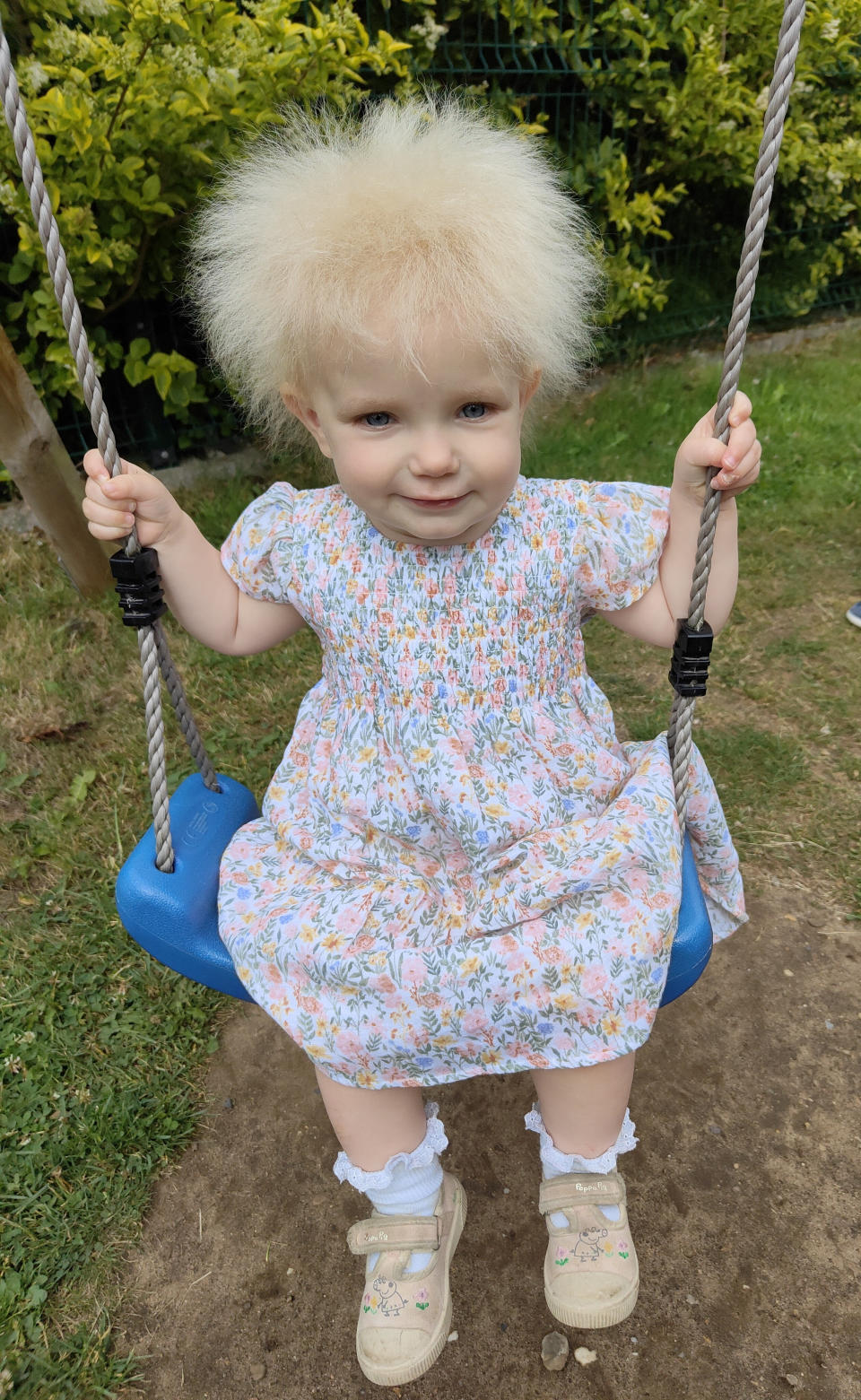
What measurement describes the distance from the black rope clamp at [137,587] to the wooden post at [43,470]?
156cm

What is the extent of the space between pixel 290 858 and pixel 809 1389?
1.06m

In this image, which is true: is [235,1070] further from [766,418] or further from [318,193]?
[766,418]

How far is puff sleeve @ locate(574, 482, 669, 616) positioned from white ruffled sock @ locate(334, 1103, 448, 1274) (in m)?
0.83

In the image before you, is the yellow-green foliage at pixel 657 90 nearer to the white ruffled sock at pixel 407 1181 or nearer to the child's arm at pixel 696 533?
the child's arm at pixel 696 533

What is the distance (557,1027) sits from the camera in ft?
3.97

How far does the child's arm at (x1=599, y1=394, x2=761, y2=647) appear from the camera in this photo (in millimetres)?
1138

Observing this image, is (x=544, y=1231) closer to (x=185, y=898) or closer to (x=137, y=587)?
(x=185, y=898)

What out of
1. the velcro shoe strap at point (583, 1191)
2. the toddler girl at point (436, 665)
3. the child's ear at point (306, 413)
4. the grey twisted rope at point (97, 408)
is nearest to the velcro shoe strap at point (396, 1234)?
the toddler girl at point (436, 665)

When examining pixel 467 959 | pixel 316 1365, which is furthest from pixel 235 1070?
pixel 467 959

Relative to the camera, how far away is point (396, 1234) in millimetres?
1337

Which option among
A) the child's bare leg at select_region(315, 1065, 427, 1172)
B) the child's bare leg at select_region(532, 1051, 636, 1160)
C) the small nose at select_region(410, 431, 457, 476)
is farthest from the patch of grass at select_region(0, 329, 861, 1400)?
the small nose at select_region(410, 431, 457, 476)

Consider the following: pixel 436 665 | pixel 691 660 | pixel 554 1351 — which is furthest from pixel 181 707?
pixel 554 1351

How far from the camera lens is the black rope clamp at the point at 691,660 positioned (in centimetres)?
121

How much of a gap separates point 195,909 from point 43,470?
5.95 ft
